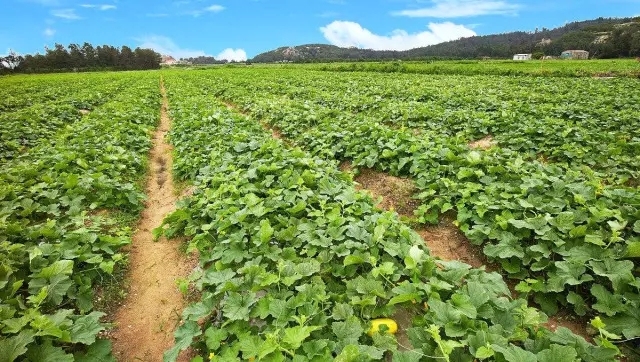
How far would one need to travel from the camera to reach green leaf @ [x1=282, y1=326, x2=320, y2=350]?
300 centimetres

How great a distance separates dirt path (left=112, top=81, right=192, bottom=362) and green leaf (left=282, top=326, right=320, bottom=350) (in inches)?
71.5

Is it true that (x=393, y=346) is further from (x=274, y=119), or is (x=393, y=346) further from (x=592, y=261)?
(x=274, y=119)

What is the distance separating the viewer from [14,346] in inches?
122

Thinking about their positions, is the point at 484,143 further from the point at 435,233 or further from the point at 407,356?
the point at 407,356

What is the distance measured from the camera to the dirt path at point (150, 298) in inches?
160

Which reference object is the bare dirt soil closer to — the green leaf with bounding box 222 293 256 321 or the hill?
the green leaf with bounding box 222 293 256 321

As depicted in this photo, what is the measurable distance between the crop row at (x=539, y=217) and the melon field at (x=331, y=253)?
3 cm

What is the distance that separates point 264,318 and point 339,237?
1.52 m

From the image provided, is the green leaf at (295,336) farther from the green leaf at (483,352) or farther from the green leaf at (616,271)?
the green leaf at (616,271)

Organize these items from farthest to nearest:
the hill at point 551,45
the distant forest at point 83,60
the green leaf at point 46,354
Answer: the distant forest at point 83,60, the hill at point 551,45, the green leaf at point 46,354

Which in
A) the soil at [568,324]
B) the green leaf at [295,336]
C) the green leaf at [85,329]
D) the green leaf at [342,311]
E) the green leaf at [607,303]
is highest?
the green leaf at [295,336]

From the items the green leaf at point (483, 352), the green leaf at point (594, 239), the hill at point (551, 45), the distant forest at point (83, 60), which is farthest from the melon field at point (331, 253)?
the distant forest at point (83, 60)

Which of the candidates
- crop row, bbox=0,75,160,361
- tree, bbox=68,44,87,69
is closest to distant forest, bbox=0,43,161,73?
tree, bbox=68,44,87,69

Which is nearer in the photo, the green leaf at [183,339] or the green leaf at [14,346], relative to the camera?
the green leaf at [14,346]
